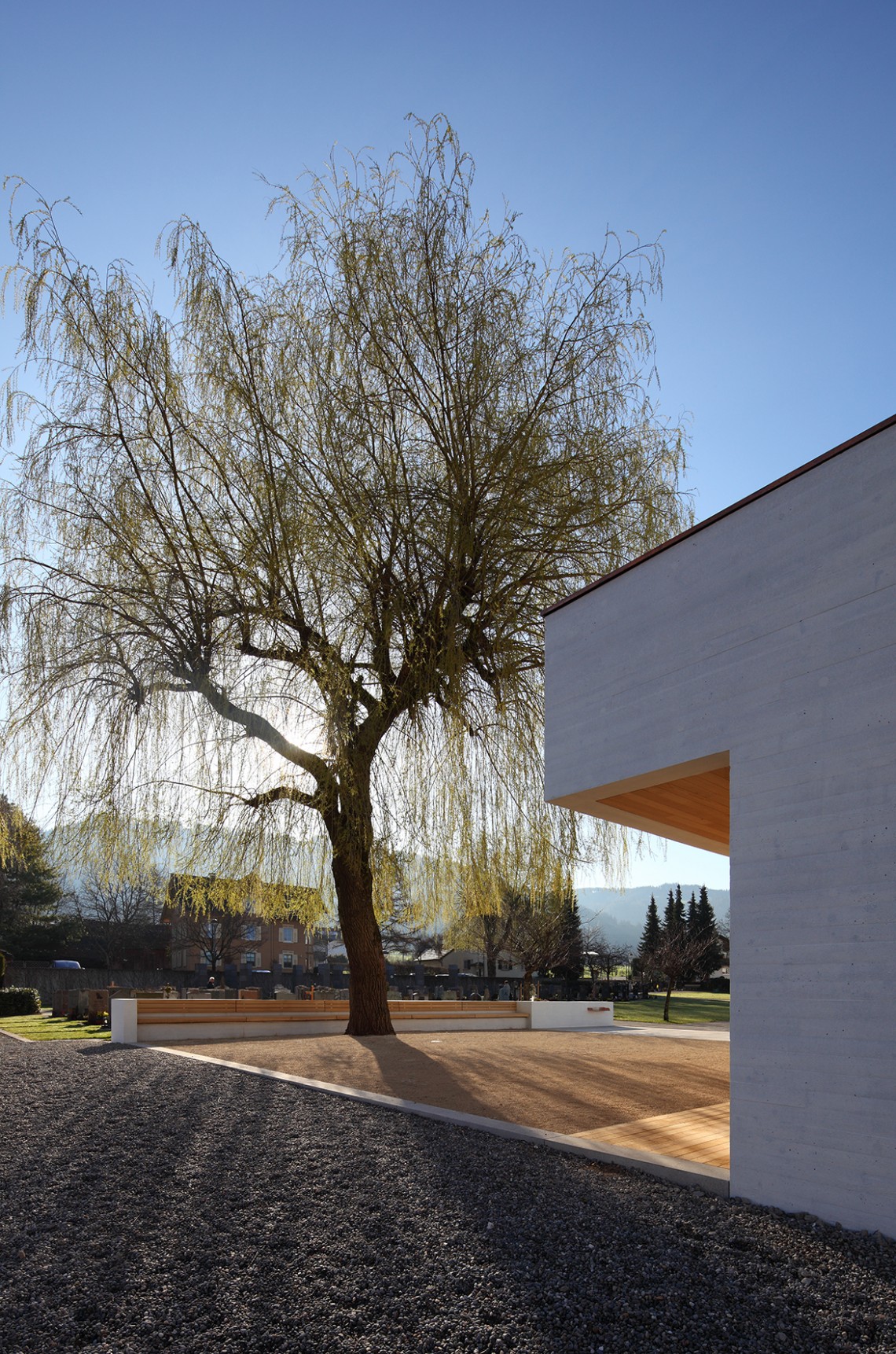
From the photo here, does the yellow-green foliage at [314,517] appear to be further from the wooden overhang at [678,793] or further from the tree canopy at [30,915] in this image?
the tree canopy at [30,915]

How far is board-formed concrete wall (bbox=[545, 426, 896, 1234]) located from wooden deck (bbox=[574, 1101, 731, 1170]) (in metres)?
0.83

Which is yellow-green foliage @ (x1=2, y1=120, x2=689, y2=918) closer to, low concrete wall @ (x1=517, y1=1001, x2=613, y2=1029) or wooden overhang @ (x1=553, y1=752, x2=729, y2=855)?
wooden overhang @ (x1=553, y1=752, x2=729, y2=855)

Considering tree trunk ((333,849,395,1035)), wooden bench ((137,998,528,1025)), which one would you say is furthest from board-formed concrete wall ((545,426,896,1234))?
wooden bench ((137,998,528,1025))

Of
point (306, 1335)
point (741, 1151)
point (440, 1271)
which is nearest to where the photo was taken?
point (306, 1335)

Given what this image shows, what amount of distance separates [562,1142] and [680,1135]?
928 mm

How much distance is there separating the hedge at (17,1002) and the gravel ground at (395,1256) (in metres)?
17.6

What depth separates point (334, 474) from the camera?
9094 mm

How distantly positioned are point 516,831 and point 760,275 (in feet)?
19.3

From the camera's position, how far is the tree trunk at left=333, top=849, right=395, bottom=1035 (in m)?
10.6

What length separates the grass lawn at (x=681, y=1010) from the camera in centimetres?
2498

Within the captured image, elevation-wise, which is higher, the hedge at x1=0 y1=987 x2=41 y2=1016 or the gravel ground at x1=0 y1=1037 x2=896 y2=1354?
the gravel ground at x1=0 y1=1037 x2=896 y2=1354

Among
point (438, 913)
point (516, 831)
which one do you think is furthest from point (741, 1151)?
point (438, 913)

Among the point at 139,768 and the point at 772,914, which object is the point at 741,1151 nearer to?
the point at 772,914

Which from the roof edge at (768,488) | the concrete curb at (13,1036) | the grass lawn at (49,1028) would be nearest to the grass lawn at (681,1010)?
the grass lawn at (49,1028)
